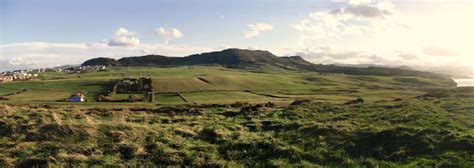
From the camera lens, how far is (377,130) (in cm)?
2141

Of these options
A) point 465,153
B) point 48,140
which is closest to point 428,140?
point 465,153

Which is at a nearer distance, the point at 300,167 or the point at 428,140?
the point at 300,167

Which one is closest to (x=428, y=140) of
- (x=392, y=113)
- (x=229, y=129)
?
(x=229, y=129)

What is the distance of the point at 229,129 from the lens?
23.9 metres

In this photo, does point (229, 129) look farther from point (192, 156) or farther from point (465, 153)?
point (465, 153)

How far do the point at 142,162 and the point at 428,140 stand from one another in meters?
12.5

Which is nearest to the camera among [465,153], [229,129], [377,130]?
[465,153]

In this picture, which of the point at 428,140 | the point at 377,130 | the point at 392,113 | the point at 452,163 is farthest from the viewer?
the point at 392,113

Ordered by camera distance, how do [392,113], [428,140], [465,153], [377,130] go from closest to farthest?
[465,153], [428,140], [377,130], [392,113]

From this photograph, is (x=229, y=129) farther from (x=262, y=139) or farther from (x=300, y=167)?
(x=300, y=167)

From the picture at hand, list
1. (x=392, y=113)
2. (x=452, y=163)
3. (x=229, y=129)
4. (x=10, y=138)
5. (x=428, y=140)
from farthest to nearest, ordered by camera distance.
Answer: (x=392, y=113), (x=229, y=129), (x=10, y=138), (x=428, y=140), (x=452, y=163)

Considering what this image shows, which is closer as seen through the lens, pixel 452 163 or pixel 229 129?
pixel 452 163

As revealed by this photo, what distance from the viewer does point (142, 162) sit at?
632 inches

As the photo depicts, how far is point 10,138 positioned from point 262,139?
474 inches
